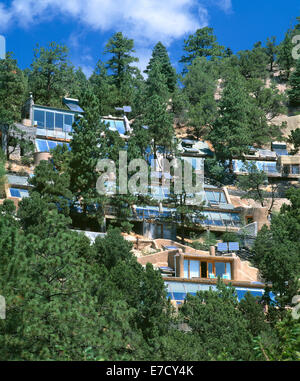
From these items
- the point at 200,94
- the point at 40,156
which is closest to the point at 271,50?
the point at 200,94

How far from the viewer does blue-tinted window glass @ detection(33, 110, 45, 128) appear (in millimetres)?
50281

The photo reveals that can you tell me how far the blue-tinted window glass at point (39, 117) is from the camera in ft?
165

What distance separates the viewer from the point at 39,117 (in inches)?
1996

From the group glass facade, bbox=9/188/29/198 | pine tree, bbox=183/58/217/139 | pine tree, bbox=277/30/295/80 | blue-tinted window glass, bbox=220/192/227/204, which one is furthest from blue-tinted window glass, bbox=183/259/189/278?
pine tree, bbox=277/30/295/80

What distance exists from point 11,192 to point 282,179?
30.4 metres

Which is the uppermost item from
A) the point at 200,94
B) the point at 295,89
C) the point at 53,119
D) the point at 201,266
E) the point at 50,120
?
the point at 295,89

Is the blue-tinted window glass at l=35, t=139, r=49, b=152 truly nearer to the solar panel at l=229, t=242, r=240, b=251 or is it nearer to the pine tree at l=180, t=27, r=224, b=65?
the solar panel at l=229, t=242, r=240, b=251

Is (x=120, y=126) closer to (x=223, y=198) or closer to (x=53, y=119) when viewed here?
(x=53, y=119)

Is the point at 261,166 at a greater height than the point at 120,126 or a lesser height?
lesser

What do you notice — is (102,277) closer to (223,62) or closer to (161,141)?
(161,141)

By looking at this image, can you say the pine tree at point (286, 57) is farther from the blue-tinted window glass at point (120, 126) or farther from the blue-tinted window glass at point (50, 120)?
the blue-tinted window glass at point (50, 120)

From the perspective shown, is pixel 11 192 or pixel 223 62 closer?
pixel 11 192

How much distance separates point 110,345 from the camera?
588 inches
